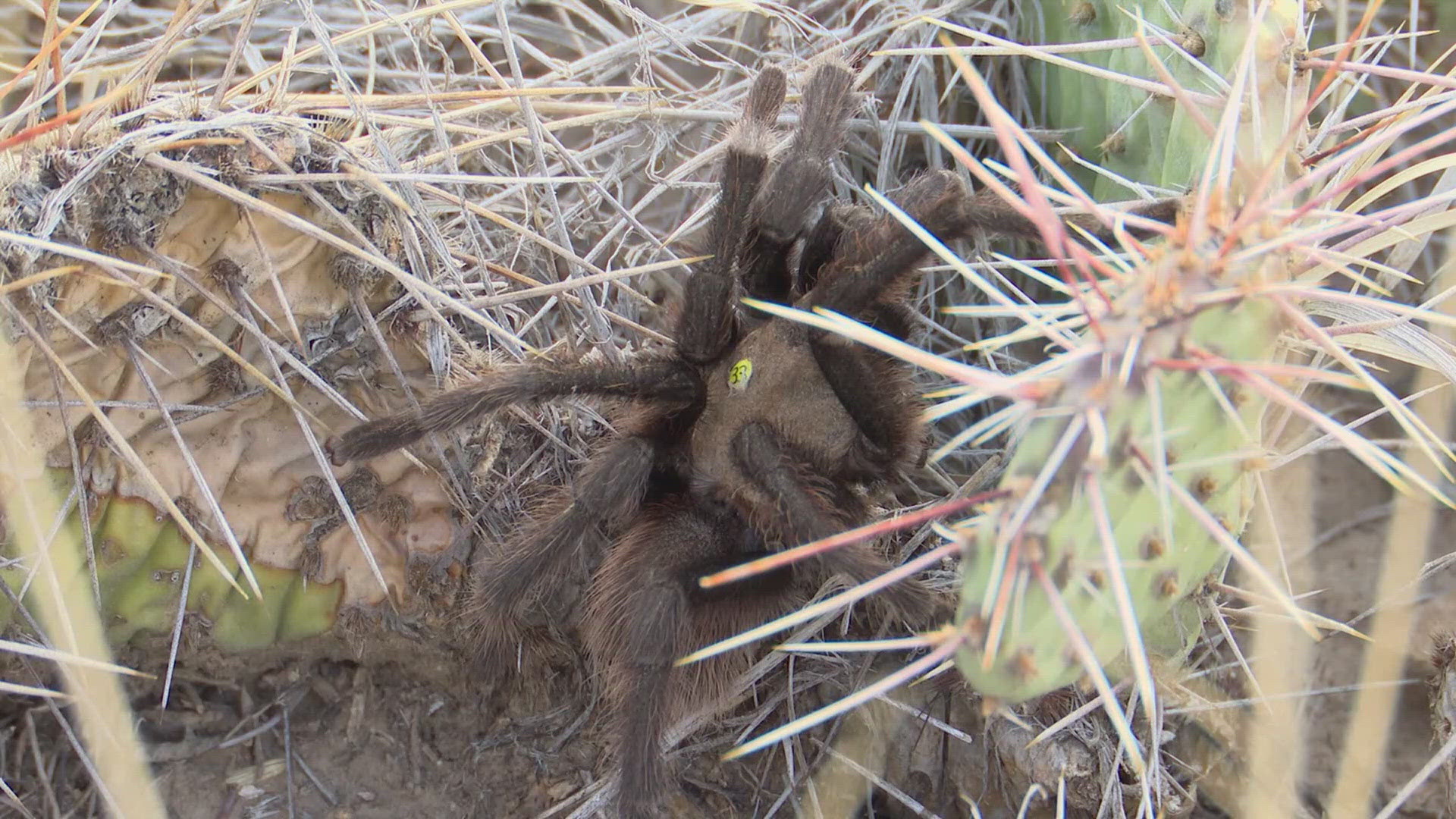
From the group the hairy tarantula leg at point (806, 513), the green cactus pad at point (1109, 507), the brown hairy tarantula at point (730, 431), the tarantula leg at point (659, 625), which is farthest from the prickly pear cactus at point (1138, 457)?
the tarantula leg at point (659, 625)

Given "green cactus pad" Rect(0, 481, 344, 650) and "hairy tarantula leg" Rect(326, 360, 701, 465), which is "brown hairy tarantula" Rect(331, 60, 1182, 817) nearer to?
"hairy tarantula leg" Rect(326, 360, 701, 465)

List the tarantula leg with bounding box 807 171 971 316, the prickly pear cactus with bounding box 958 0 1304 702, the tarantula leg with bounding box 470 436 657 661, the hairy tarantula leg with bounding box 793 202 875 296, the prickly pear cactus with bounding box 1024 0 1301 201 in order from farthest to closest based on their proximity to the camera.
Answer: the hairy tarantula leg with bounding box 793 202 875 296
the tarantula leg with bounding box 470 436 657 661
the tarantula leg with bounding box 807 171 971 316
the prickly pear cactus with bounding box 1024 0 1301 201
the prickly pear cactus with bounding box 958 0 1304 702

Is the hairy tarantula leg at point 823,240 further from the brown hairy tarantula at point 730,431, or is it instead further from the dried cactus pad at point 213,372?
the dried cactus pad at point 213,372

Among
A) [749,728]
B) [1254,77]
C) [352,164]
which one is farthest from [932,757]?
[352,164]

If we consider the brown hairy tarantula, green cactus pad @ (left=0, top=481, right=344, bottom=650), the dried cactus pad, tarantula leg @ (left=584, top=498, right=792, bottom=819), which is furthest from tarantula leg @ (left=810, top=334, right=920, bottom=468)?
green cactus pad @ (left=0, top=481, right=344, bottom=650)

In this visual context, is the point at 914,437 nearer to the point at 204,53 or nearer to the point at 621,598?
the point at 621,598

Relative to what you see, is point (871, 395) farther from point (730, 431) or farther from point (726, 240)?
point (726, 240)

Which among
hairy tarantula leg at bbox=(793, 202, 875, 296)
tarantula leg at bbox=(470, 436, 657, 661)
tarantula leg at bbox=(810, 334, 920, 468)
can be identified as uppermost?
hairy tarantula leg at bbox=(793, 202, 875, 296)
